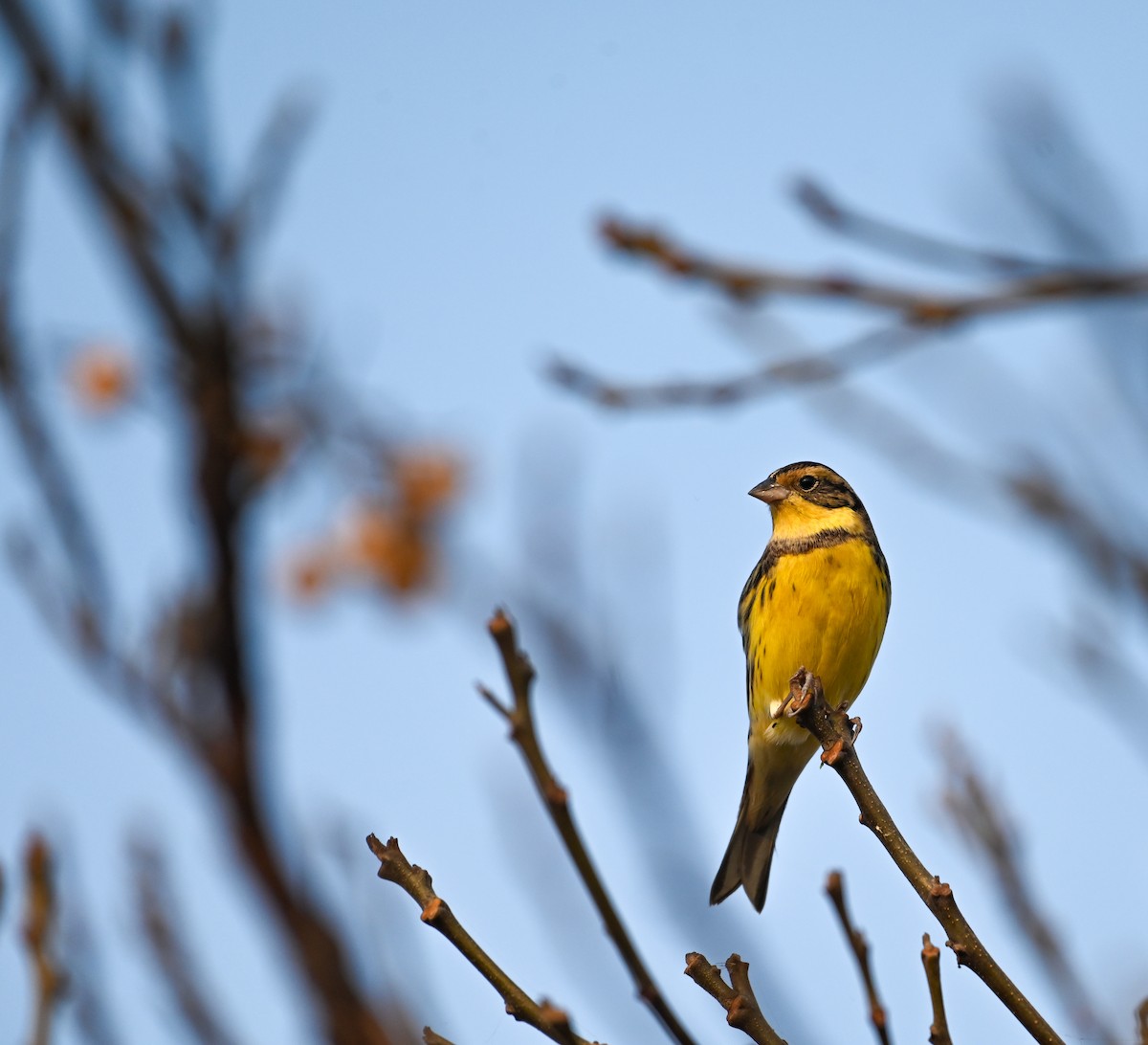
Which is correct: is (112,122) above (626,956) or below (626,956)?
above

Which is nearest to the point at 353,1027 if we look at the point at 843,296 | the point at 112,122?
the point at 843,296

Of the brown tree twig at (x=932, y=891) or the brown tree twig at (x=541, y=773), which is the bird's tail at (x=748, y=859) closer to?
the brown tree twig at (x=932, y=891)

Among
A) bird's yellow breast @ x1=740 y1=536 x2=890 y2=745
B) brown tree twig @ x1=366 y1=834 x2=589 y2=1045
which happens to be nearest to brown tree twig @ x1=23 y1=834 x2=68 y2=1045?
brown tree twig @ x1=366 y1=834 x2=589 y2=1045

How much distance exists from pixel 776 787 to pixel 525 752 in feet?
10.6

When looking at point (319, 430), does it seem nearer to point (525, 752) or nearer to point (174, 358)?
point (174, 358)

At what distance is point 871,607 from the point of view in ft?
16.5

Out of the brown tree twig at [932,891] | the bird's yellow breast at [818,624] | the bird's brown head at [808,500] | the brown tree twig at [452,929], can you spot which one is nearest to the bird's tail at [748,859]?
the bird's yellow breast at [818,624]

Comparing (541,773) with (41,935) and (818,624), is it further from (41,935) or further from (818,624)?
(818,624)

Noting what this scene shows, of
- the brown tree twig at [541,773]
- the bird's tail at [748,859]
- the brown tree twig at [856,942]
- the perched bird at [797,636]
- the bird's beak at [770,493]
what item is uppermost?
the bird's beak at [770,493]

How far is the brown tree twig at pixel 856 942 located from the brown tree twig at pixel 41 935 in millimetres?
1425

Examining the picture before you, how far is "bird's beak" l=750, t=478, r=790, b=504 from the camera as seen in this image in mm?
5555

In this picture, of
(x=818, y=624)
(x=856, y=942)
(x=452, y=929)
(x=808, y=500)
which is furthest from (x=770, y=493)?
(x=452, y=929)

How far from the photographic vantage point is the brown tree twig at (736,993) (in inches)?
88.9

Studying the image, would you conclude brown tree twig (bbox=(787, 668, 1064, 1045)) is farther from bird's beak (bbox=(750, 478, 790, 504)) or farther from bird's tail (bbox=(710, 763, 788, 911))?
bird's beak (bbox=(750, 478, 790, 504))
